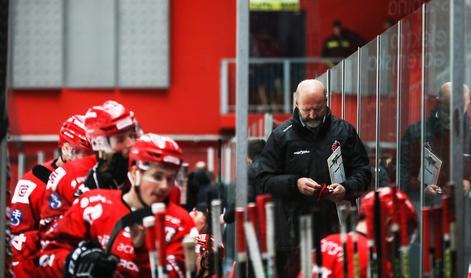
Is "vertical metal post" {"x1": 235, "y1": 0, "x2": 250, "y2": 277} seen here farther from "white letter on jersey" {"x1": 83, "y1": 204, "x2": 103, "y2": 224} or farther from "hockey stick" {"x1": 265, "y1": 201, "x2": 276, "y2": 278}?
"white letter on jersey" {"x1": 83, "y1": 204, "x2": 103, "y2": 224}

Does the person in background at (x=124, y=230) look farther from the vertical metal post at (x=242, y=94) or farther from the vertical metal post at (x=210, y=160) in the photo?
the vertical metal post at (x=210, y=160)

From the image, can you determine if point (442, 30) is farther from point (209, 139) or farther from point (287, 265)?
point (209, 139)

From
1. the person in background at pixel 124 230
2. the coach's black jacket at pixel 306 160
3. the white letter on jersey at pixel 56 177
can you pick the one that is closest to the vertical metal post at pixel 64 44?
the coach's black jacket at pixel 306 160

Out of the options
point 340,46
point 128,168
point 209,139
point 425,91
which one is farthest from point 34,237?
point 209,139

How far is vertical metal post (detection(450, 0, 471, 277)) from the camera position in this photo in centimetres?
680

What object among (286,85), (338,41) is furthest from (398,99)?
(286,85)

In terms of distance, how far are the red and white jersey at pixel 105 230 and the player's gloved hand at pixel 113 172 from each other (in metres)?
0.44

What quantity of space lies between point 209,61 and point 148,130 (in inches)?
77.8

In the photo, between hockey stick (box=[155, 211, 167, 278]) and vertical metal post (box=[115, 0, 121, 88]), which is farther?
vertical metal post (box=[115, 0, 121, 88])

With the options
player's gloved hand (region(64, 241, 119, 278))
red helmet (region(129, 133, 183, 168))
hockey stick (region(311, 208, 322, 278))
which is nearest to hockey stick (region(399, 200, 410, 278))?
hockey stick (region(311, 208, 322, 278))

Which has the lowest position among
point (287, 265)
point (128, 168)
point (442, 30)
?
point (287, 265)

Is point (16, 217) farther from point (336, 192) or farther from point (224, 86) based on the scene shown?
point (224, 86)

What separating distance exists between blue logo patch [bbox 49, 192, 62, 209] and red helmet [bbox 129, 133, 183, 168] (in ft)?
4.42

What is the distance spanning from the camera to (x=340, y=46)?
26.4m
